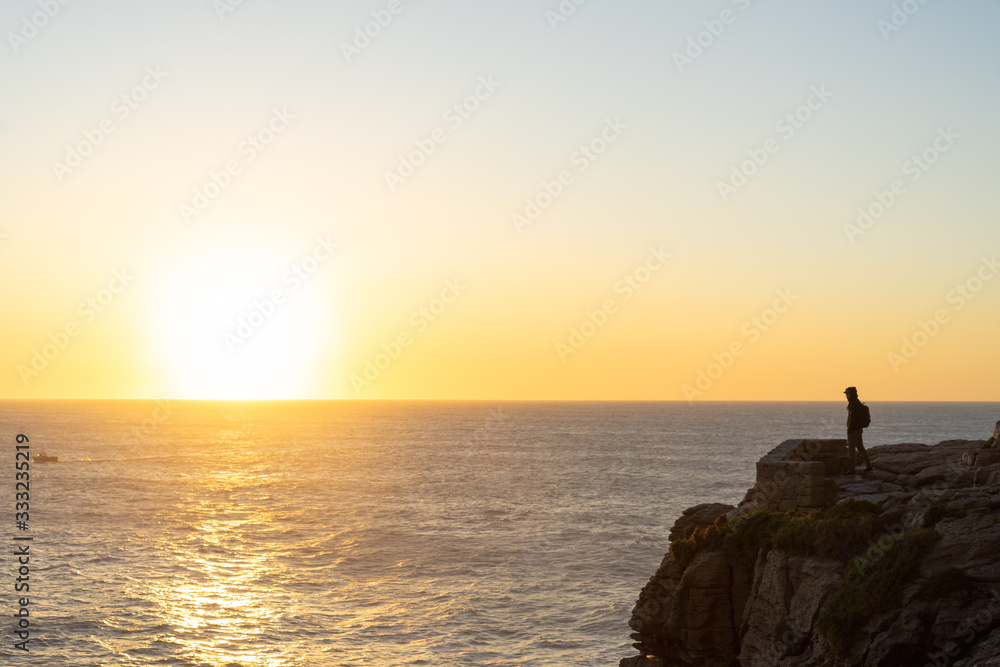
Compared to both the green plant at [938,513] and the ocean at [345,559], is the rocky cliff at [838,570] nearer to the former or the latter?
the green plant at [938,513]

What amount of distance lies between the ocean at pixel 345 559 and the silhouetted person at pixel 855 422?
13615 mm

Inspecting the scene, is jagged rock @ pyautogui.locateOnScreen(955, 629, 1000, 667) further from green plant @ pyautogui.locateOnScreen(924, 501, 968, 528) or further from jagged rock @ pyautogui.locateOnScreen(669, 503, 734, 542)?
jagged rock @ pyautogui.locateOnScreen(669, 503, 734, 542)

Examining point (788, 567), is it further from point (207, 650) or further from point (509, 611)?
point (207, 650)

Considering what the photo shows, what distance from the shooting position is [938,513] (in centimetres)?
1881

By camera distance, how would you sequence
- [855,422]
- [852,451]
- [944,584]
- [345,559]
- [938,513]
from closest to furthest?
[944,584]
[938,513]
[855,422]
[852,451]
[345,559]

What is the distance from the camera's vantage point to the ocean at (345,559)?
34.4m

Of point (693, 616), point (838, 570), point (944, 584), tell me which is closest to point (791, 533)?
point (838, 570)

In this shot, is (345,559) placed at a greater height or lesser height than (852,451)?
lesser

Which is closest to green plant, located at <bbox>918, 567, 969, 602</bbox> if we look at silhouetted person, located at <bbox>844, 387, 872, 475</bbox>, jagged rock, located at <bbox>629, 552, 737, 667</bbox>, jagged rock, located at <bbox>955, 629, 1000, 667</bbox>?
jagged rock, located at <bbox>955, 629, 1000, 667</bbox>

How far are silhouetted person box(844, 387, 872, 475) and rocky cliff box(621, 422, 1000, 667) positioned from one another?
51 centimetres

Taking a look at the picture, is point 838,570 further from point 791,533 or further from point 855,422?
point 855,422

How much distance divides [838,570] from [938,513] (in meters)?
2.61

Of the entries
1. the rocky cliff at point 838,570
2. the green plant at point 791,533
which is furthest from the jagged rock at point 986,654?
the green plant at point 791,533

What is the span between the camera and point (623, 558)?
4922 cm
